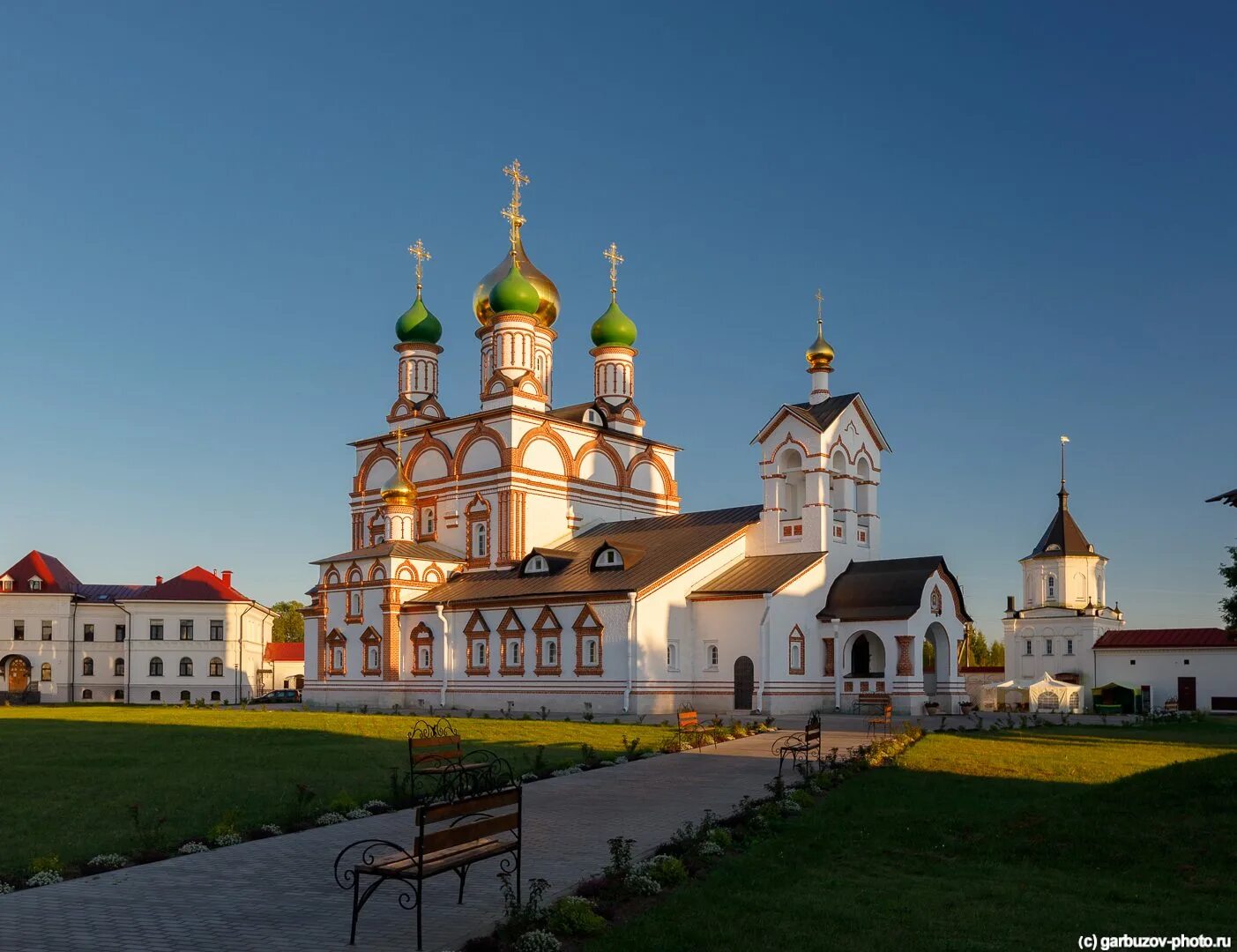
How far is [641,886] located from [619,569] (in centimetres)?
2606

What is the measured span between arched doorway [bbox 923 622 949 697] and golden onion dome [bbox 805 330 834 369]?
29.6 ft

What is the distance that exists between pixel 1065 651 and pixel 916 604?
1803 centimetres

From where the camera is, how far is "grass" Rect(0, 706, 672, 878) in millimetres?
12094

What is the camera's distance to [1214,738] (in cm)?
2334

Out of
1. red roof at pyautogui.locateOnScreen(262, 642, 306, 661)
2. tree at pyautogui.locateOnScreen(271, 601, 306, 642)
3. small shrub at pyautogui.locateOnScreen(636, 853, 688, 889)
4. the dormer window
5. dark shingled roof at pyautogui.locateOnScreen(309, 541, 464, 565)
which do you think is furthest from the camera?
tree at pyautogui.locateOnScreen(271, 601, 306, 642)

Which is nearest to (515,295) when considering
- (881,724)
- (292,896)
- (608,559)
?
(608,559)

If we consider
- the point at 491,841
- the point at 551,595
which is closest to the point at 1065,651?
the point at 551,595

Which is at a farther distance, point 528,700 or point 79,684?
point 79,684

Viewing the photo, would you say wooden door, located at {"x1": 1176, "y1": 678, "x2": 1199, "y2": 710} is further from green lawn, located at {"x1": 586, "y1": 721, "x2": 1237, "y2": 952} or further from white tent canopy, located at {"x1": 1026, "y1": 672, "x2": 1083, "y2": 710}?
green lawn, located at {"x1": 586, "y1": 721, "x2": 1237, "y2": 952}

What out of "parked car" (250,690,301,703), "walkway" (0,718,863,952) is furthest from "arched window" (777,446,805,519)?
"parked car" (250,690,301,703)

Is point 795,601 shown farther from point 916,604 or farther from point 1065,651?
point 1065,651

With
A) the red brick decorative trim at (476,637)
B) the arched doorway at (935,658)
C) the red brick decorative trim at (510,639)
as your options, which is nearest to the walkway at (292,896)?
the arched doorway at (935,658)

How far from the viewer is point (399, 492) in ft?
140

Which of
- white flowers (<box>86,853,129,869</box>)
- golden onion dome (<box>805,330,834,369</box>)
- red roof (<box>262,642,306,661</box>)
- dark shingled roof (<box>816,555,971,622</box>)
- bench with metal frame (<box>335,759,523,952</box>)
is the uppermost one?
golden onion dome (<box>805,330,834,369</box>)
